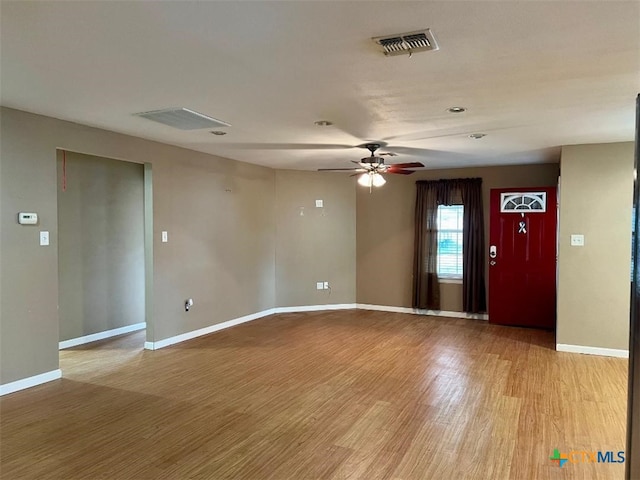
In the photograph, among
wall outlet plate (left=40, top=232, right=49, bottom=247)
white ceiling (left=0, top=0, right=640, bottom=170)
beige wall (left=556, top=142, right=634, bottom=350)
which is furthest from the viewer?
beige wall (left=556, top=142, right=634, bottom=350)

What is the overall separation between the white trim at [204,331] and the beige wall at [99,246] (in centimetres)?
96

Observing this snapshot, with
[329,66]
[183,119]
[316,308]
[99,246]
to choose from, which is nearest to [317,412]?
[329,66]

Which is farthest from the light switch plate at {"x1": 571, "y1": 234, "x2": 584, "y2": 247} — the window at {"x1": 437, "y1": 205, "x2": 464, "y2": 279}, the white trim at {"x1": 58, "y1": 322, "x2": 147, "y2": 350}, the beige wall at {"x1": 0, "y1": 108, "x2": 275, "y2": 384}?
the white trim at {"x1": 58, "y1": 322, "x2": 147, "y2": 350}

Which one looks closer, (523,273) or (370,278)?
(523,273)

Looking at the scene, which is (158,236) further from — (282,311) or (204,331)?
(282,311)

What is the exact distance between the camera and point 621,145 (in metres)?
4.89

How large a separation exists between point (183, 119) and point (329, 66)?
1.83m

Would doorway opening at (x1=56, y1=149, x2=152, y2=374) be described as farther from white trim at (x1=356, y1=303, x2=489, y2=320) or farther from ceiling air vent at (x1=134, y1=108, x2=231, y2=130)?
white trim at (x1=356, y1=303, x2=489, y2=320)

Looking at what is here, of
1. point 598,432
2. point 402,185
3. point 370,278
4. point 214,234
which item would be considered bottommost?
point 598,432

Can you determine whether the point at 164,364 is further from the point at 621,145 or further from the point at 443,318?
the point at 621,145

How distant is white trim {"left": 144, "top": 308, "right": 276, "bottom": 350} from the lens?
521 cm

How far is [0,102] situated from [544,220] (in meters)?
6.41

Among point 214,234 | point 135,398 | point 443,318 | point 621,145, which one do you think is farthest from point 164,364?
point 621,145

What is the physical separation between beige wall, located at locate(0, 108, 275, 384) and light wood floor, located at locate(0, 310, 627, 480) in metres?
0.52
